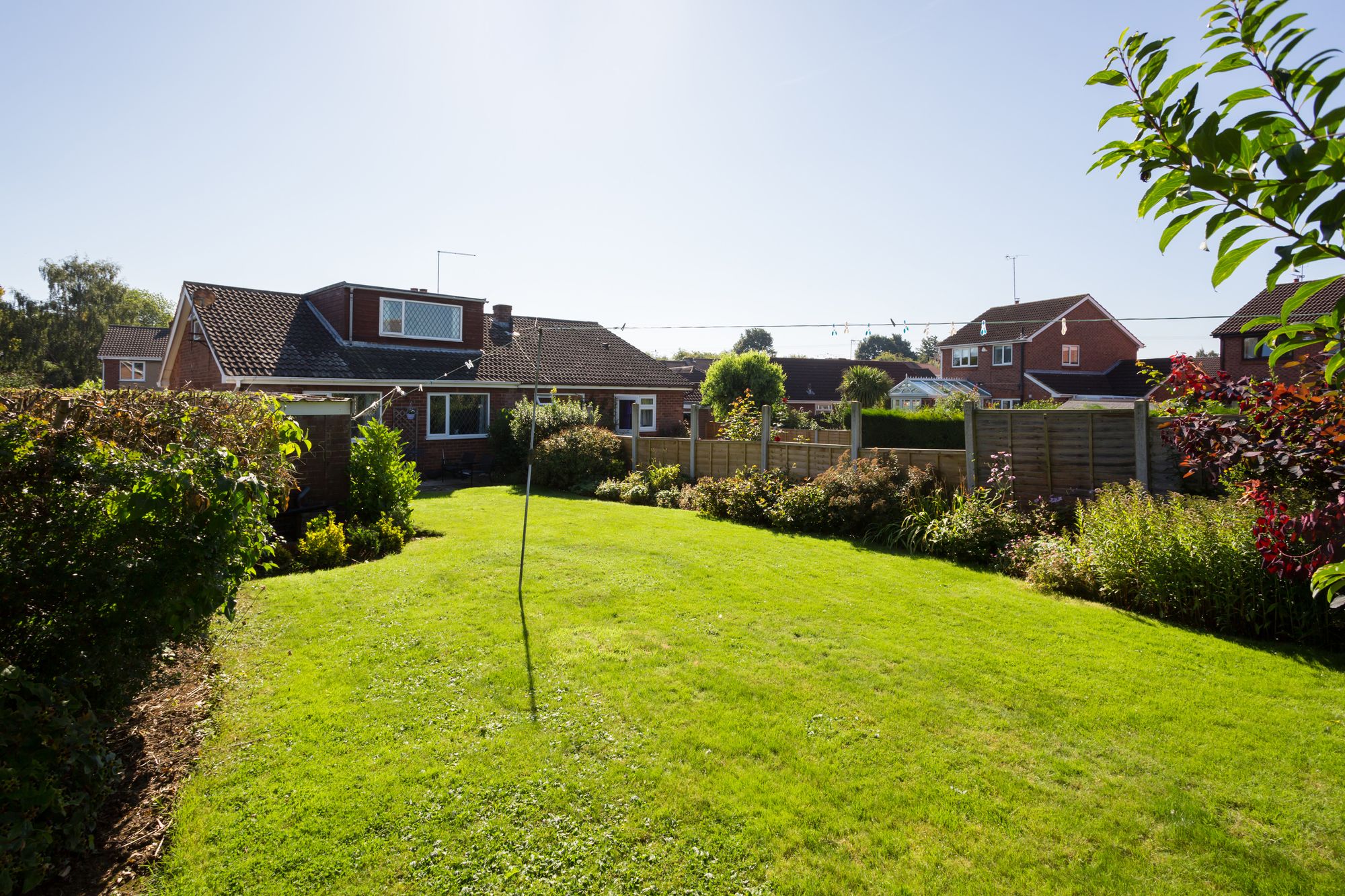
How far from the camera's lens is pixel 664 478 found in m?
17.0

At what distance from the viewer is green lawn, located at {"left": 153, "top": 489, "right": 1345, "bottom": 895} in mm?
3584

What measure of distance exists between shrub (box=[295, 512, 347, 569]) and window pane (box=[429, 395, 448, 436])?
11776mm

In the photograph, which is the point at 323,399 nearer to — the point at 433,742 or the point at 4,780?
the point at 433,742

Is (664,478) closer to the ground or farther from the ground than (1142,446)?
closer to the ground

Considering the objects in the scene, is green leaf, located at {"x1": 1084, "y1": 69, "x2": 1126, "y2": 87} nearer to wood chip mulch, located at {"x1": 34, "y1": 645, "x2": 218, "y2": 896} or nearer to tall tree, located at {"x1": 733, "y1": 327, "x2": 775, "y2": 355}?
wood chip mulch, located at {"x1": 34, "y1": 645, "x2": 218, "y2": 896}

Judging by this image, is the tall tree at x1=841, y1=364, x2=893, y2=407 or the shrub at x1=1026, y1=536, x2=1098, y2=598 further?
the tall tree at x1=841, y1=364, x2=893, y2=407

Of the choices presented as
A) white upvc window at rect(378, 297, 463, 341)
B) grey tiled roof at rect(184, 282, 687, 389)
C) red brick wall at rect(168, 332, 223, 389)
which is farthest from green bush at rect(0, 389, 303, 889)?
white upvc window at rect(378, 297, 463, 341)

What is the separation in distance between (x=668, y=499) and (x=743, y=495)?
243 centimetres

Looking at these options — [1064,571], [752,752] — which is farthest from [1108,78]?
[1064,571]

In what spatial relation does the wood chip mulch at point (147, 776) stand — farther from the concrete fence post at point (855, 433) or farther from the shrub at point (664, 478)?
the shrub at point (664, 478)

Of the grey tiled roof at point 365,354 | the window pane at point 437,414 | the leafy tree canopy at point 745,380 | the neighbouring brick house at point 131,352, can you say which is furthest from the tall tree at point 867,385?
the neighbouring brick house at point 131,352

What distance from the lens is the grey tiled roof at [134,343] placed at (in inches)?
1752

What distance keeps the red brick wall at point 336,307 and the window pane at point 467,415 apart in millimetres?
3974

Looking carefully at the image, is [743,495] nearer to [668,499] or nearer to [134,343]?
[668,499]
